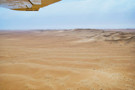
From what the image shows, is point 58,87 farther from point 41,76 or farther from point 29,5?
point 29,5

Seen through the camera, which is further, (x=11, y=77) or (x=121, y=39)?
(x=121, y=39)

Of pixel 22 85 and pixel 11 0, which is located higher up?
pixel 11 0

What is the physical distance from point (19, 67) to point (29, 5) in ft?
15.0

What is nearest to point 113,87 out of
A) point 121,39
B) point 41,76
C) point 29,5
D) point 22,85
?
point 41,76

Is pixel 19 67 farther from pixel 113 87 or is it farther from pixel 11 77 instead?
pixel 113 87

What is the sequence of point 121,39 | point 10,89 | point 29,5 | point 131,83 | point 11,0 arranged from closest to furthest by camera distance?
point 11,0 → point 29,5 → point 10,89 → point 131,83 → point 121,39

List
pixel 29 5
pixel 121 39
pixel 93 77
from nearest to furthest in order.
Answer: pixel 29 5
pixel 93 77
pixel 121 39

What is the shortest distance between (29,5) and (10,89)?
3.19 meters

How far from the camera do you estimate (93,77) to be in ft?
13.6

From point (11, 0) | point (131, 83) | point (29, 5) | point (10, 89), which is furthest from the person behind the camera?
point (131, 83)

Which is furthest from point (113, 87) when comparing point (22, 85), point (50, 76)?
point (22, 85)

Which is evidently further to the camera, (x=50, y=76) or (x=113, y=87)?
(x=50, y=76)

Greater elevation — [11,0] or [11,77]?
[11,0]

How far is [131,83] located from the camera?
3.85 metres
